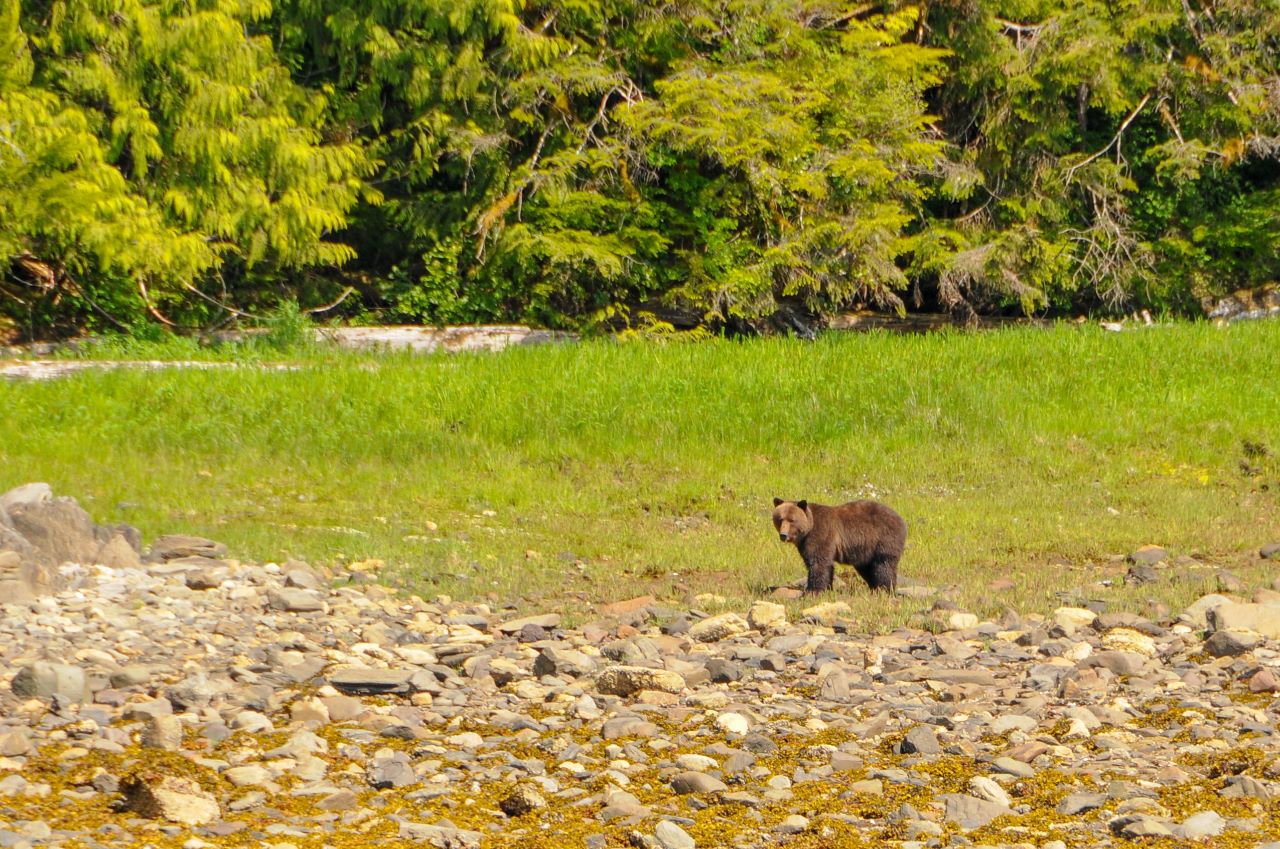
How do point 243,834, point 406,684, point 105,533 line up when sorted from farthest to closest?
point 105,533 → point 406,684 → point 243,834

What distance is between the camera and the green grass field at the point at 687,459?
40.7 feet

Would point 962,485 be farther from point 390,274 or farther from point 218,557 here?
point 390,274

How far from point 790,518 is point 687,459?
17.4 feet

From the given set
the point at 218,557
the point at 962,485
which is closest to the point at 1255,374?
the point at 962,485

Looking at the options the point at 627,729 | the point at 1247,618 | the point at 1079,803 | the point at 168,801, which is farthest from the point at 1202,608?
the point at 168,801

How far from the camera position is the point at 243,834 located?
642 cm

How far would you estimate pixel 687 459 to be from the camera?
15953 mm

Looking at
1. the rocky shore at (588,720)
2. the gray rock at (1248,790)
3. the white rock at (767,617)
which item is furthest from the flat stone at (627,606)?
the gray rock at (1248,790)

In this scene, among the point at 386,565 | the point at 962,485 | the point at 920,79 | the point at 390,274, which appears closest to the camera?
the point at 386,565

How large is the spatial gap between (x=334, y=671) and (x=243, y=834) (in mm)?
2179

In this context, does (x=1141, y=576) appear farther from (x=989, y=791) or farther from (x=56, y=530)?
(x=56, y=530)

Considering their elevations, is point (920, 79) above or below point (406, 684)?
above

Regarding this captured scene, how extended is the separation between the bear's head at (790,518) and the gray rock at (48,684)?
4794 mm

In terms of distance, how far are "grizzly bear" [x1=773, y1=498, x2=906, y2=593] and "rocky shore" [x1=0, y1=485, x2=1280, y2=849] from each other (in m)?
0.55
